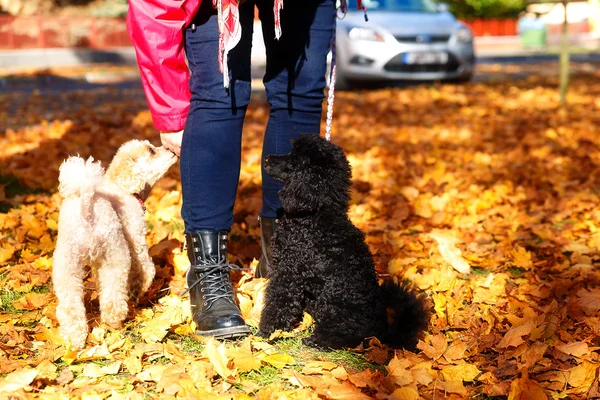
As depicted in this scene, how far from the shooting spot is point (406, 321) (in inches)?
109

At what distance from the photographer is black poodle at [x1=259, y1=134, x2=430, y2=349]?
9.03 ft

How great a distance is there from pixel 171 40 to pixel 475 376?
5.79 feet

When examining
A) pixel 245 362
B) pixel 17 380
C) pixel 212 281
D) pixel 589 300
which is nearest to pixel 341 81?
pixel 589 300

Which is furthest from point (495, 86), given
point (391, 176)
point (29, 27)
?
point (29, 27)

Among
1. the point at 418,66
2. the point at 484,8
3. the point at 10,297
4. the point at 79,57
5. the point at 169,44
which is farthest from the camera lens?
the point at 484,8

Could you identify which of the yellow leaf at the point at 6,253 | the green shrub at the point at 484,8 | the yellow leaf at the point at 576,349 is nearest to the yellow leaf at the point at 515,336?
the yellow leaf at the point at 576,349

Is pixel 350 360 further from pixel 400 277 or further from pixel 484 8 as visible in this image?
pixel 484 8

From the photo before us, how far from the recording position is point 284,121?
3250mm

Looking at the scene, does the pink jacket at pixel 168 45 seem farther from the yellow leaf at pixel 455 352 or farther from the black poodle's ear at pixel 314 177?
the yellow leaf at pixel 455 352

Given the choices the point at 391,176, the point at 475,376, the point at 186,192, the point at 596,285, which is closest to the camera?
the point at 475,376

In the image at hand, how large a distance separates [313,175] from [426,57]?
10651 mm

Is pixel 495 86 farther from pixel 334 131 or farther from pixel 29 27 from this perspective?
pixel 29 27

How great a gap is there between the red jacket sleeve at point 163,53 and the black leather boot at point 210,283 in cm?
53

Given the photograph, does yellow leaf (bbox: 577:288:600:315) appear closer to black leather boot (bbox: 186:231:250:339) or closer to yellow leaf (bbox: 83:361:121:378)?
black leather boot (bbox: 186:231:250:339)
